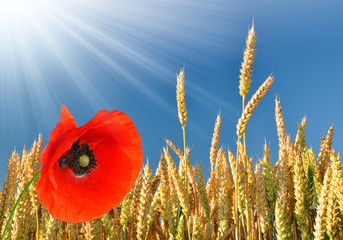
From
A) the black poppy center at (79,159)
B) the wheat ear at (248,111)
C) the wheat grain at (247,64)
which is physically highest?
the wheat grain at (247,64)

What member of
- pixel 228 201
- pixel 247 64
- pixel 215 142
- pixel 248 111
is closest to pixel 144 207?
pixel 228 201

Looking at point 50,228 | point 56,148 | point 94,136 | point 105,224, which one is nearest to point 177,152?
→ point 105,224

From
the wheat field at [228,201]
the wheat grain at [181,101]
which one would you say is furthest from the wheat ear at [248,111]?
the wheat grain at [181,101]

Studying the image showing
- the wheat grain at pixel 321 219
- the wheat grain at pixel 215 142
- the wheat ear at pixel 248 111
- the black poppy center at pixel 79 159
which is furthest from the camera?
the wheat grain at pixel 215 142

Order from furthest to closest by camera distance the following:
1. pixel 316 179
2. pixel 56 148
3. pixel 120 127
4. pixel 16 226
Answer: pixel 316 179 < pixel 16 226 < pixel 120 127 < pixel 56 148

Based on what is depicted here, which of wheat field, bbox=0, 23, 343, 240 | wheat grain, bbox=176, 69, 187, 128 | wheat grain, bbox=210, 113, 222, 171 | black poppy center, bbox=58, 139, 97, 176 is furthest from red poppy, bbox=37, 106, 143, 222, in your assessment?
wheat grain, bbox=210, 113, 222, 171

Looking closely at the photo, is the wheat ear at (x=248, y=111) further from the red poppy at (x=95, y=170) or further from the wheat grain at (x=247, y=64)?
the red poppy at (x=95, y=170)

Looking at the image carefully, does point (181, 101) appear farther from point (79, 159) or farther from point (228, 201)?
point (79, 159)

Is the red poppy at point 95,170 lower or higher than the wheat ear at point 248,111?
lower

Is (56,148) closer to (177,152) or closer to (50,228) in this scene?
(50,228)
